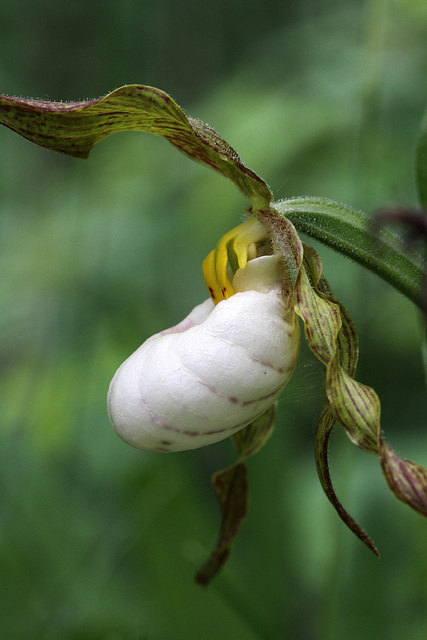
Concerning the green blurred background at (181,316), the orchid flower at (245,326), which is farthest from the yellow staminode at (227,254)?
the green blurred background at (181,316)

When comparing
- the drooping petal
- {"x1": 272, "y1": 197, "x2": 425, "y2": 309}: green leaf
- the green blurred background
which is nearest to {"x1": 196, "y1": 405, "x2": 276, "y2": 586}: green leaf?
the green blurred background

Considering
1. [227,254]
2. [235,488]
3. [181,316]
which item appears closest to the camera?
[227,254]

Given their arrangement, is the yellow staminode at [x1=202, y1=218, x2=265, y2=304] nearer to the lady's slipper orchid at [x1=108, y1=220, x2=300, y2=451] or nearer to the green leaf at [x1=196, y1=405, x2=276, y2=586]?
the lady's slipper orchid at [x1=108, y1=220, x2=300, y2=451]

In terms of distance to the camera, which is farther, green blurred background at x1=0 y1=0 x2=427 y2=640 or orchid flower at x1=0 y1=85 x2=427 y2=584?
green blurred background at x1=0 y1=0 x2=427 y2=640

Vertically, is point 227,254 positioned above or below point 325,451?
above

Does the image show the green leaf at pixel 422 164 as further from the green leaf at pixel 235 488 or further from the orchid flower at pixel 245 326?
the green leaf at pixel 235 488

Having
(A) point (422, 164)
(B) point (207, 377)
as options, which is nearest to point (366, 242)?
(A) point (422, 164)

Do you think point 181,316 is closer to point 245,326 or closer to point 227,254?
point 227,254
